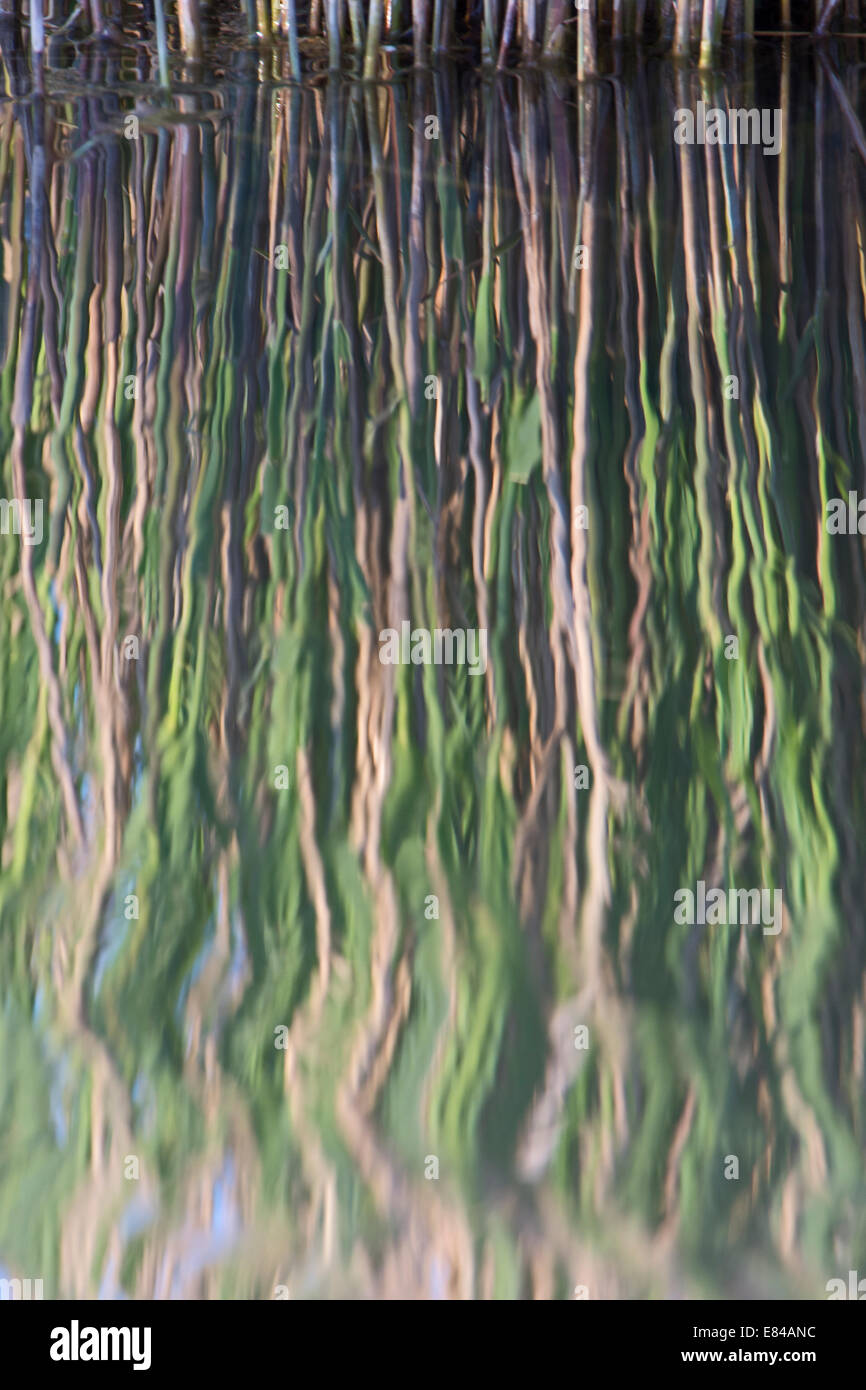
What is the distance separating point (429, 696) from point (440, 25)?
865 millimetres

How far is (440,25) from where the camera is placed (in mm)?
1255

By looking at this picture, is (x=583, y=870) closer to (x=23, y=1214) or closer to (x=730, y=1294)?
(x=730, y=1294)

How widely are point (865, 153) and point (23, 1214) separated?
1.20 meters

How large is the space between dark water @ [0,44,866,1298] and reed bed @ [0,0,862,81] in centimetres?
7

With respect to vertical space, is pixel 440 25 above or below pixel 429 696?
above

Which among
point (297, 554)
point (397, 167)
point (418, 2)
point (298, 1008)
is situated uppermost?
point (418, 2)

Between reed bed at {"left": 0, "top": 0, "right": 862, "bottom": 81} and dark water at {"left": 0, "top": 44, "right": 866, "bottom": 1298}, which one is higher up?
reed bed at {"left": 0, "top": 0, "right": 862, "bottom": 81}

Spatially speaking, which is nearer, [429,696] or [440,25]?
[429,696]

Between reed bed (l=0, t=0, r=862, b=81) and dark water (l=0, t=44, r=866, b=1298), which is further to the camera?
reed bed (l=0, t=0, r=862, b=81)

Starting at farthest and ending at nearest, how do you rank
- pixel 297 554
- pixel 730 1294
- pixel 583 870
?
pixel 297 554 < pixel 583 870 < pixel 730 1294

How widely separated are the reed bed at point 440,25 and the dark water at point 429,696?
7 cm

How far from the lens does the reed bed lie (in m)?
1.23

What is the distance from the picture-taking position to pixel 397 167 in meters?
1.15

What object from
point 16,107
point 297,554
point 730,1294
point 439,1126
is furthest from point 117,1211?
point 16,107
